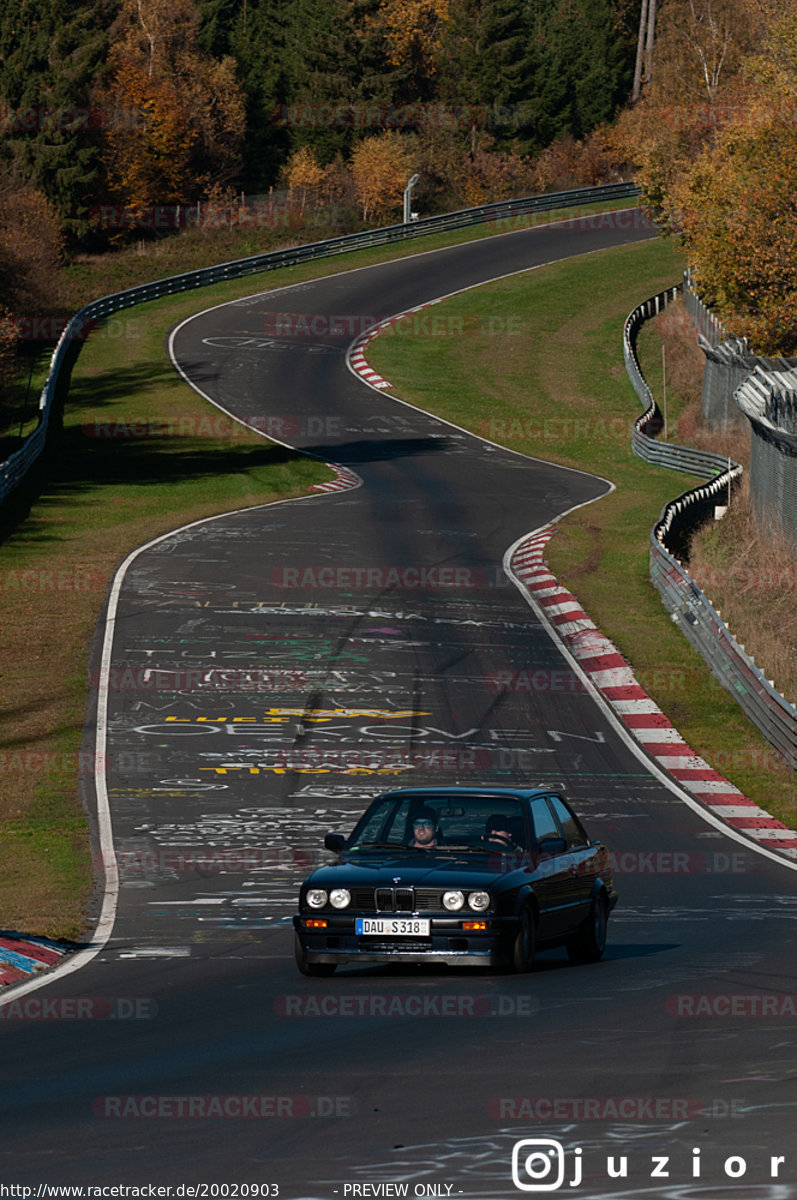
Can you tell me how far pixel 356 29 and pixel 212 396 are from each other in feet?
187

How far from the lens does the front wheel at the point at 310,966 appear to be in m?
12.0

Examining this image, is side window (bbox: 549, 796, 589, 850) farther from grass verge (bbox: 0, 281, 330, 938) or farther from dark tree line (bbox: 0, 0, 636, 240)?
dark tree line (bbox: 0, 0, 636, 240)

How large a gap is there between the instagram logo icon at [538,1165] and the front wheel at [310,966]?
4915mm

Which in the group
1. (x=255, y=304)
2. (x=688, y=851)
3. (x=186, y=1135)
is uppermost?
(x=186, y=1135)

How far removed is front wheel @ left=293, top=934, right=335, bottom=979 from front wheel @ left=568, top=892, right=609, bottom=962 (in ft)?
6.59

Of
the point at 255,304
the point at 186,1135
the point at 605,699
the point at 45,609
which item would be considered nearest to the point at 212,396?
the point at 255,304

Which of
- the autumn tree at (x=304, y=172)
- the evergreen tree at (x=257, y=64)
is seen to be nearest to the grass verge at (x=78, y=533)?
the autumn tree at (x=304, y=172)

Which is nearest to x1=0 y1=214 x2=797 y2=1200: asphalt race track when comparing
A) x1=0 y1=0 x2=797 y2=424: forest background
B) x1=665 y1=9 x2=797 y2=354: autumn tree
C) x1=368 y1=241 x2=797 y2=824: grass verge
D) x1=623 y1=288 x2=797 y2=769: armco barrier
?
x1=368 y1=241 x2=797 y2=824: grass verge

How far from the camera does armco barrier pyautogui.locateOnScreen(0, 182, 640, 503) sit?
6451 centimetres

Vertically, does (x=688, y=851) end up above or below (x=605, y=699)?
above

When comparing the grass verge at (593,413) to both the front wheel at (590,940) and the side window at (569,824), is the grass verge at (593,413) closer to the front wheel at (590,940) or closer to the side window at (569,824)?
the side window at (569,824)

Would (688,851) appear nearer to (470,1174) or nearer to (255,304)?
(470,1174)

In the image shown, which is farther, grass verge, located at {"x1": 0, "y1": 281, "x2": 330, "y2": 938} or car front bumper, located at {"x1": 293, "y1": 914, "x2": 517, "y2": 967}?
grass verge, located at {"x1": 0, "y1": 281, "x2": 330, "y2": 938}

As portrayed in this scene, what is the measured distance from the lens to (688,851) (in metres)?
18.6
